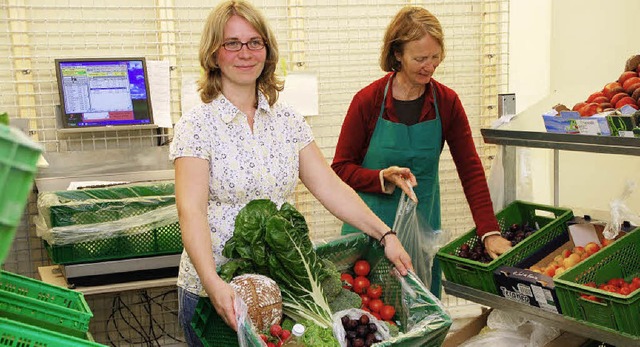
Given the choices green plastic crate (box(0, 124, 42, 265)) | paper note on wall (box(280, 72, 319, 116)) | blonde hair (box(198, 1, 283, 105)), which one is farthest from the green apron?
green plastic crate (box(0, 124, 42, 265))

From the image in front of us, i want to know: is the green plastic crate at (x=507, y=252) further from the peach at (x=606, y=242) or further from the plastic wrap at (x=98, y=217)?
the plastic wrap at (x=98, y=217)

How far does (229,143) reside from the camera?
2.17m

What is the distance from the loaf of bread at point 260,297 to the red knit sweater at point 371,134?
1081 millimetres

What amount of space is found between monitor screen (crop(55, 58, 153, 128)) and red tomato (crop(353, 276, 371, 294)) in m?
2.08

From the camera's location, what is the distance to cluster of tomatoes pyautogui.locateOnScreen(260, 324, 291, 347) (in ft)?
6.32

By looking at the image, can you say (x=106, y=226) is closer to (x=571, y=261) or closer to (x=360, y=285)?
(x=360, y=285)

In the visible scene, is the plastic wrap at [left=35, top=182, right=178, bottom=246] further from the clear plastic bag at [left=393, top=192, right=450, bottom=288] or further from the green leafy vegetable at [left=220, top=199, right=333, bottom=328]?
the green leafy vegetable at [left=220, top=199, right=333, bottom=328]

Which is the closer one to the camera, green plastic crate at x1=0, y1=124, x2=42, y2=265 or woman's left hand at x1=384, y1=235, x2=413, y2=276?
green plastic crate at x1=0, y1=124, x2=42, y2=265

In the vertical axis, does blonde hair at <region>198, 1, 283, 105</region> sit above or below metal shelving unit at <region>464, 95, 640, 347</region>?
above

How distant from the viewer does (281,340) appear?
6.40 ft


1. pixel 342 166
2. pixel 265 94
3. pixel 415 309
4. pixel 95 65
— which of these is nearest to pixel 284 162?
pixel 265 94

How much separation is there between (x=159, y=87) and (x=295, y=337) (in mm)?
2524

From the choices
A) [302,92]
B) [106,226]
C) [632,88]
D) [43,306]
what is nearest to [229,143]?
[43,306]

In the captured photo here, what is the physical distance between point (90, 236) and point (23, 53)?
1.32m
